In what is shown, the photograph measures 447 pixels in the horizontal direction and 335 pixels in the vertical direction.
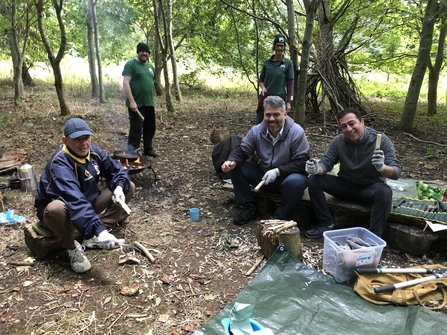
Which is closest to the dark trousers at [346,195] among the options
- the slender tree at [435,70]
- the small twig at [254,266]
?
the small twig at [254,266]

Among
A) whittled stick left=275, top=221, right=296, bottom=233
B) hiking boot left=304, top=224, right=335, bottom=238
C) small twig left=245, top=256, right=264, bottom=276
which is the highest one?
whittled stick left=275, top=221, right=296, bottom=233

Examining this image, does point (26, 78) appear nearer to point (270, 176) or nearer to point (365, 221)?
point (270, 176)

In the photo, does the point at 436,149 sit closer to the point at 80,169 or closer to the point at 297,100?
the point at 297,100

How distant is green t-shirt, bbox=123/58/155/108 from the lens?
4531 mm

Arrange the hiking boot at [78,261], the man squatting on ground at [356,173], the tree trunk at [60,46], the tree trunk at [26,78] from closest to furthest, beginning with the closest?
1. the hiking boot at [78,261]
2. the man squatting on ground at [356,173]
3. the tree trunk at [60,46]
4. the tree trunk at [26,78]

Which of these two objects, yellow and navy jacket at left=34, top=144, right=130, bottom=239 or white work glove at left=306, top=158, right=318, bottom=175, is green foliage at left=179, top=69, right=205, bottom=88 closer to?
yellow and navy jacket at left=34, top=144, right=130, bottom=239

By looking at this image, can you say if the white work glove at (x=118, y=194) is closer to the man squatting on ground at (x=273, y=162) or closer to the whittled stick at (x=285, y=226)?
the man squatting on ground at (x=273, y=162)

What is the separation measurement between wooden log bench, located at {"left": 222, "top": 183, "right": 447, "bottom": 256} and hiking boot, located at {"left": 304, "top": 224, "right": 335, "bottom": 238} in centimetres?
14

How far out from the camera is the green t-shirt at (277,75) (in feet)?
15.5

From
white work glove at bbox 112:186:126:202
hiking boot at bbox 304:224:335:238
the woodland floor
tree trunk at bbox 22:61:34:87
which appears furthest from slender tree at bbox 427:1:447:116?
tree trunk at bbox 22:61:34:87

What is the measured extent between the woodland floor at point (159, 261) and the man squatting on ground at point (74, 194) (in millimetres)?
294

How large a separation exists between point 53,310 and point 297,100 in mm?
3899

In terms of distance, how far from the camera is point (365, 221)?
307 cm

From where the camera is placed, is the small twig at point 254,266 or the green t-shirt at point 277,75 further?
the green t-shirt at point 277,75
